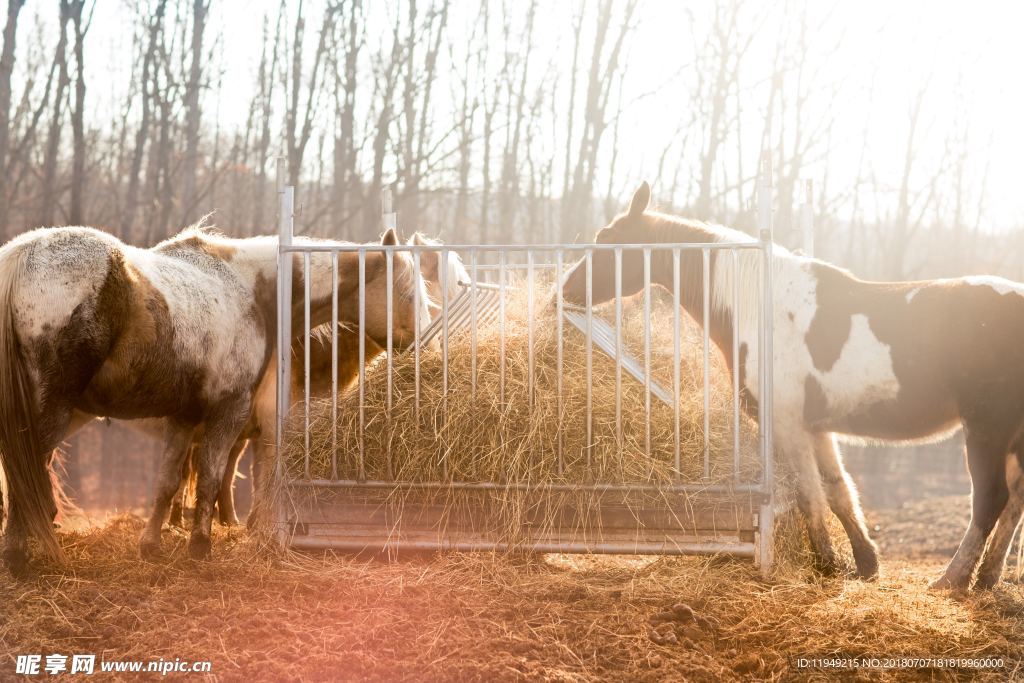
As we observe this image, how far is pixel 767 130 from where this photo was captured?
41.7ft

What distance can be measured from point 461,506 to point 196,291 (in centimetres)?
151

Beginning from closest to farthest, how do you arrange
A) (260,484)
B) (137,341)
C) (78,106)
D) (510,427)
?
→ 1. (137,341)
2. (510,427)
3. (260,484)
4. (78,106)

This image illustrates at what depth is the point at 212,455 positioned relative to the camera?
3871 millimetres

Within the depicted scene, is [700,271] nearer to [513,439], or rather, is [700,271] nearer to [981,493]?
[513,439]

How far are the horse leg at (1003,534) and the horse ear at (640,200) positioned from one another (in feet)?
6.68

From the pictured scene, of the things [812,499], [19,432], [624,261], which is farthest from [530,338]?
[19,432]

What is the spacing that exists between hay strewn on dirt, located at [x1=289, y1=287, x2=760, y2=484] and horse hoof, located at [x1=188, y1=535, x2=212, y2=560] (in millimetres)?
527

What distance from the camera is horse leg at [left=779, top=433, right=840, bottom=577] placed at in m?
3.77

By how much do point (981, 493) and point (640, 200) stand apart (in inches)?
80.8

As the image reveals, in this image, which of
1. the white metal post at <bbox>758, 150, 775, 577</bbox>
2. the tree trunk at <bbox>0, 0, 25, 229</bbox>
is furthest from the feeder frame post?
the tree trunk at <bbox>0, 0, 25, 229</bbox>

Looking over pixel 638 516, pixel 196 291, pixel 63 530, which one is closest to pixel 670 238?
pixel 638 516

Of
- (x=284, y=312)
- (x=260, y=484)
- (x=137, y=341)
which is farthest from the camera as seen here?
(x=260, y=484)

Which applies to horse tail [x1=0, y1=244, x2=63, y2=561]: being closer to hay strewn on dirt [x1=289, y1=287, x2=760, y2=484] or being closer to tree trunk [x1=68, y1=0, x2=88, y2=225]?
hay strewn on dirt [x1=289, y1=287, x2=760, y2=484]

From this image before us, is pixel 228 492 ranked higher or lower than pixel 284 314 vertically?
lower
